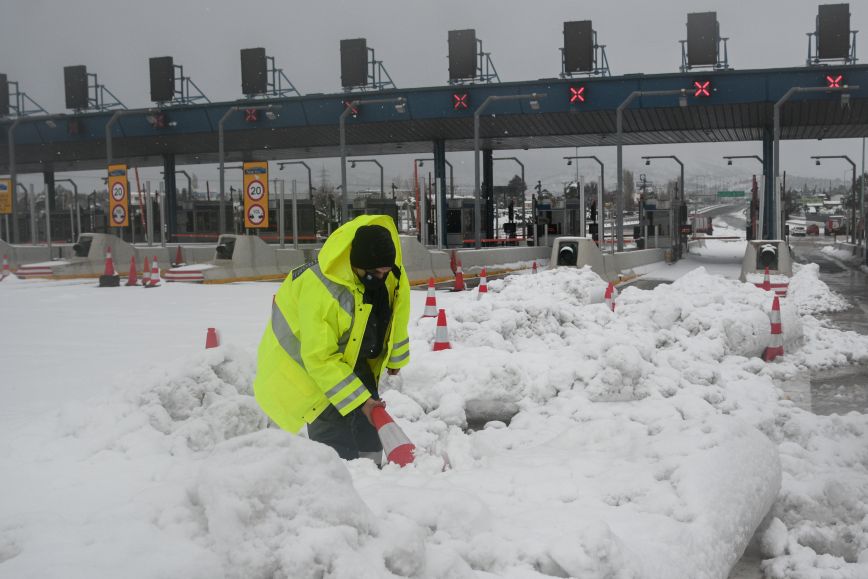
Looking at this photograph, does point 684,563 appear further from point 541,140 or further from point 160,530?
point 541,140

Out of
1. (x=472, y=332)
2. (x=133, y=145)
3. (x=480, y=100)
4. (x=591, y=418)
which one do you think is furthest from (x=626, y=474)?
(x=133, y=145)

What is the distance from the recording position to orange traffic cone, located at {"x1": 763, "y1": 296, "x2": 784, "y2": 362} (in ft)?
37.2

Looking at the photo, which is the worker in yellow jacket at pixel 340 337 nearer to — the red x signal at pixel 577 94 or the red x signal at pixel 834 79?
the red x signal at pixel 834 79

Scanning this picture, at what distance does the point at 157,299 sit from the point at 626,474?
624 inches

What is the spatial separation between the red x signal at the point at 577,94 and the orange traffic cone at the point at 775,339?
2562 cm

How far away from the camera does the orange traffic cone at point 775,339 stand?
37.2 feet

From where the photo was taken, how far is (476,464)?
6.04 m

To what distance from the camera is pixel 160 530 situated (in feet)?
10.2

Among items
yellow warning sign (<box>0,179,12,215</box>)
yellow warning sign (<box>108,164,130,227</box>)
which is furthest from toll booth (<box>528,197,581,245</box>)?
yellow warning sign (<box>0,179,12,215</box>)

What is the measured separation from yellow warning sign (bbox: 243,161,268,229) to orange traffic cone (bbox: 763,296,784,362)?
18.8 meters

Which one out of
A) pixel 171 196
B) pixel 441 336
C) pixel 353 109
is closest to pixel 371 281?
pixel 441 336

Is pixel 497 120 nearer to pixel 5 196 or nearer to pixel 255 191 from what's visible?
pixel 255 191

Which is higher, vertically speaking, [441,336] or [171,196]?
[171,196]

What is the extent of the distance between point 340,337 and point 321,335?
9.3 inches
